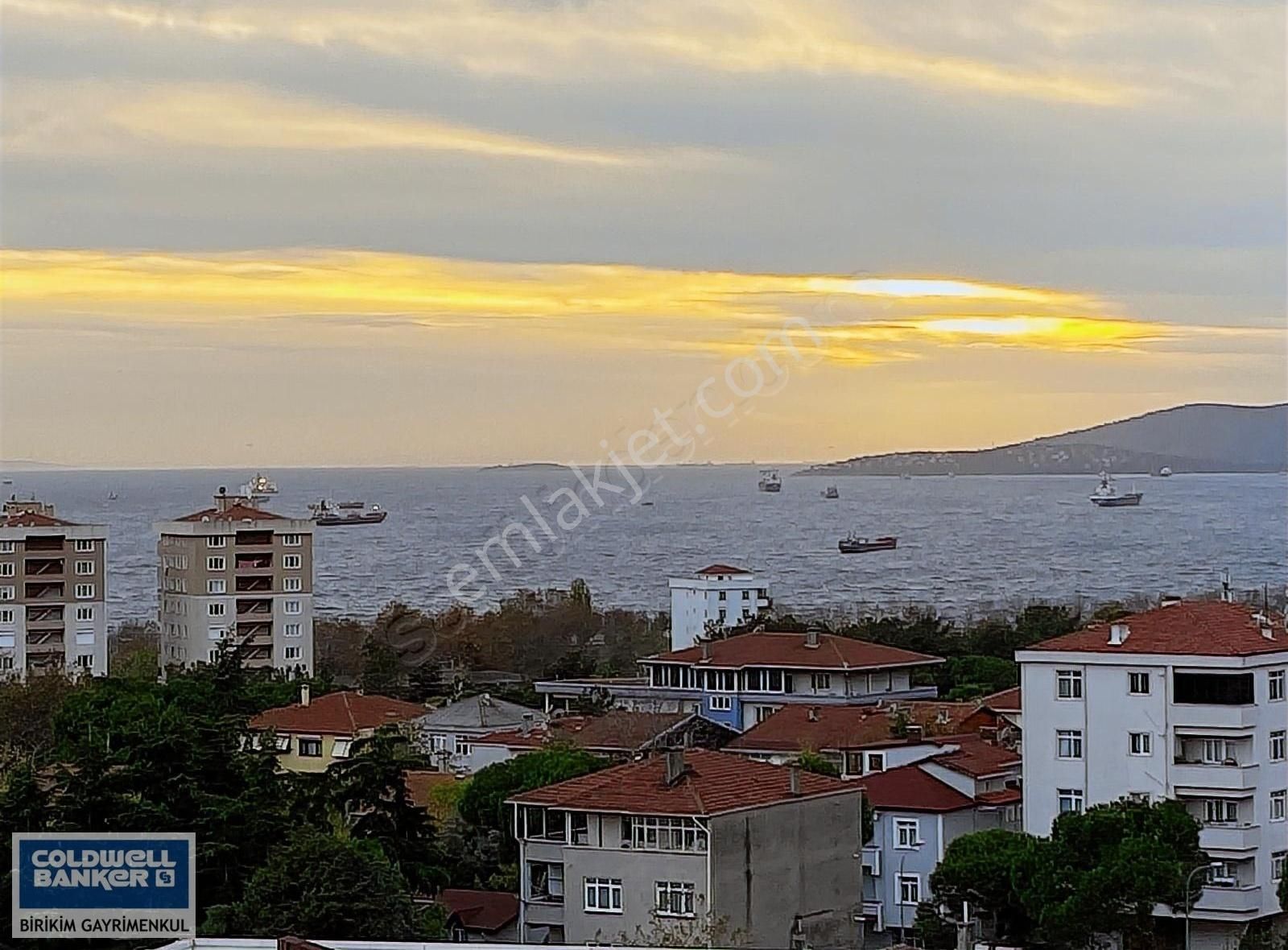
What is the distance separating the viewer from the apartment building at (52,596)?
43.3ft

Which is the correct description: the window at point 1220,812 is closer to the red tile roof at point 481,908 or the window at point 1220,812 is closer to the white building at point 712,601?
the red tile roof at point 481,908

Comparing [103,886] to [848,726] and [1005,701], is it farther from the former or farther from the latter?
[1005,701]

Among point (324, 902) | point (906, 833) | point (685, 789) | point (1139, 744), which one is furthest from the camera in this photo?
point (1139, 744)

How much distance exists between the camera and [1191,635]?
658 centimetres

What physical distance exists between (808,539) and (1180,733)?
1206cm

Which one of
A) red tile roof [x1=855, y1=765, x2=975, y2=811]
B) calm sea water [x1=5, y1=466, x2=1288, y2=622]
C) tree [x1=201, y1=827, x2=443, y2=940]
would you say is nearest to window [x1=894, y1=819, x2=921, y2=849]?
red tile roof [x1=855, y1=765, x2=975, y2=811]

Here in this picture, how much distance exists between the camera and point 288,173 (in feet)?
43.4

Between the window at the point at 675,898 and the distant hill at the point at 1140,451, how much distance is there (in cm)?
867

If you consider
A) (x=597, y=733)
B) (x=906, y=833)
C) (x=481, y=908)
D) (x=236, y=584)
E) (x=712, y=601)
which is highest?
(x=236, y=584)

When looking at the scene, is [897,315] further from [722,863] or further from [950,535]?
[722,863]

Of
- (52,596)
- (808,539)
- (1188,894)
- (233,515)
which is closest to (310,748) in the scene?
(1188,894)

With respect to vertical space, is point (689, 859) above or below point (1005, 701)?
below

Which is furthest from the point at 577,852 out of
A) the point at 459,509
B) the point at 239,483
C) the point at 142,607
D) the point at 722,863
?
the point at 459,509

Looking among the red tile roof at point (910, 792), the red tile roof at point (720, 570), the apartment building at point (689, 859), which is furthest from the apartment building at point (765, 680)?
the red tile roof at point (720, 570)
